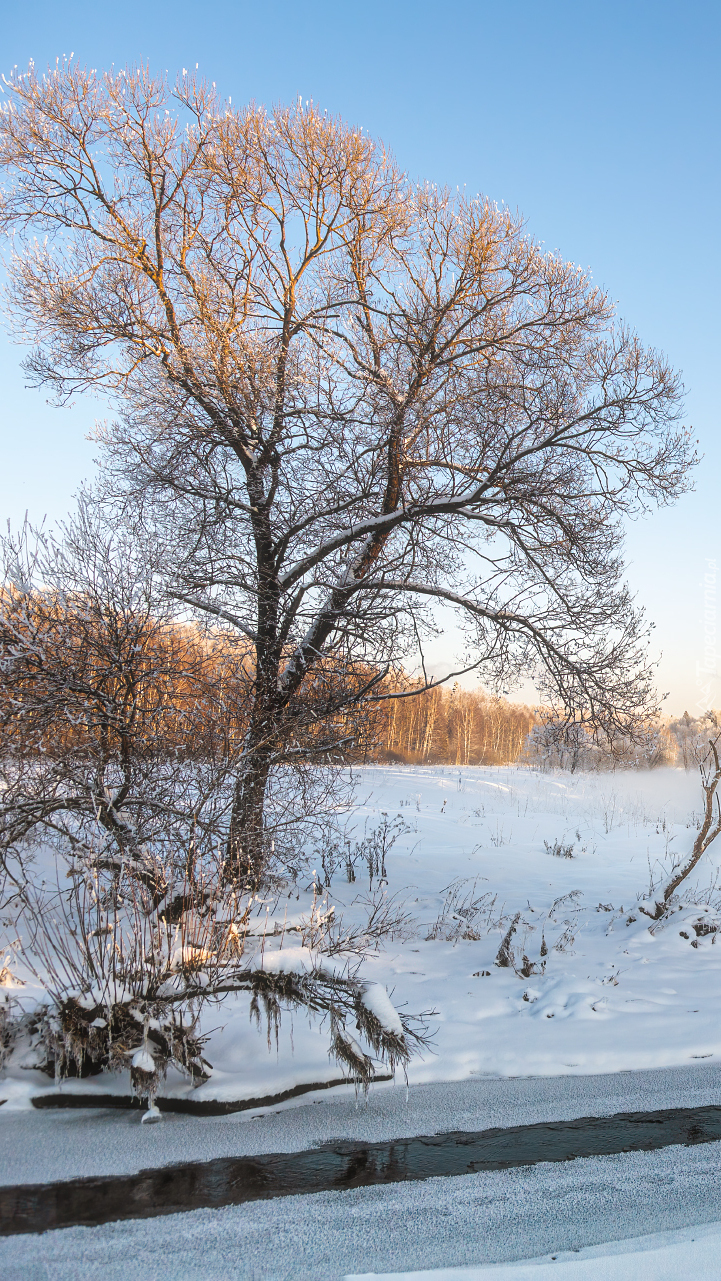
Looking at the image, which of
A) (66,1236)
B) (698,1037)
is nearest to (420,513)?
(698,1037)

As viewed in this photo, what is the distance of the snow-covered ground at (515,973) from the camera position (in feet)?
16.0

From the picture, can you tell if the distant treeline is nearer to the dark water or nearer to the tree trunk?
the tree trunk

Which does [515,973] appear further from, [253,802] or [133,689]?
[133,689]

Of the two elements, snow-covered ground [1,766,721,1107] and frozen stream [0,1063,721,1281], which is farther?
snow-covered ground [1,766,721,1107]

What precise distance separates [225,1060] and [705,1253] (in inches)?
109

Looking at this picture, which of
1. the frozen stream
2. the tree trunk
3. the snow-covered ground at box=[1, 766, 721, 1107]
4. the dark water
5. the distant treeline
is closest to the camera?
the frozen stream

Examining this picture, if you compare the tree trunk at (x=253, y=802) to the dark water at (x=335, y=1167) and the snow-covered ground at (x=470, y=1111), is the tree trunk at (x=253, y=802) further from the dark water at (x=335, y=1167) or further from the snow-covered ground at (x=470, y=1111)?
the dark water at (x=335, y=1167)

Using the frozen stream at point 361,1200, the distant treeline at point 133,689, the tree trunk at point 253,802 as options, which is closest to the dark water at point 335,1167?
the frozen stream at point 361,1200

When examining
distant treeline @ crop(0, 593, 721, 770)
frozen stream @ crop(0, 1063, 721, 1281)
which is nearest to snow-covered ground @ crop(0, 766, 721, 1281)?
frozen stream @ crop(0, 1063, 721, 1281)

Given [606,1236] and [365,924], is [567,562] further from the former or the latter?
[606,1236]

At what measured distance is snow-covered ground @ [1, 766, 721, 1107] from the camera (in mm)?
4891

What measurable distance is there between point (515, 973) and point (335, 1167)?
330 cm

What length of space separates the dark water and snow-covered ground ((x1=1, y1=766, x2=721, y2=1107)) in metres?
0.69

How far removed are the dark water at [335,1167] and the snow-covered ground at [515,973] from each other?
2.26 ft
